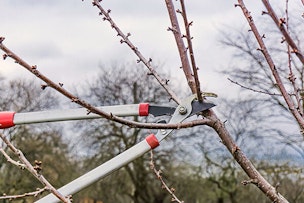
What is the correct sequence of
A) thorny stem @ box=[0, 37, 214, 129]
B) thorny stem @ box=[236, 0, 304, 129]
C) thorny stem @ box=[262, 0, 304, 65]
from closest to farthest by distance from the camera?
thorny stem @ box=[262, 0, 304, 65]
thorny stem @ box=[0, 37, 214, 129]
thorny stem @ box=[236, 0, 304, 129]

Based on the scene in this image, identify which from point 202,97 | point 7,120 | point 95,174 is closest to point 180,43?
point 202,97

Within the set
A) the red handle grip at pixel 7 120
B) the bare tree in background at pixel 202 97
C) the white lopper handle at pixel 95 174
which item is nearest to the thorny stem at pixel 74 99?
the bare tree in background at pixel 202 97

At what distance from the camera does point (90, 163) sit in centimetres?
1641

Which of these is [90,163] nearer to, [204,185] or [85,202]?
[85,202]

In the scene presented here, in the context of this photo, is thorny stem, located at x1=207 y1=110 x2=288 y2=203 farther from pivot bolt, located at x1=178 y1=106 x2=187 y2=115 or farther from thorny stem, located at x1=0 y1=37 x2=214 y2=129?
pivot bolt, located at x1=178 y1=106 x2=187 y2=115

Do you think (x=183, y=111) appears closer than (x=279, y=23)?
No

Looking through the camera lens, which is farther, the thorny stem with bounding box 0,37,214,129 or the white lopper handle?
the white lopper handle

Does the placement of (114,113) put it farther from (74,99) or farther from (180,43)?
(74,99)

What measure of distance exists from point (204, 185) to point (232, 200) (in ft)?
3.63

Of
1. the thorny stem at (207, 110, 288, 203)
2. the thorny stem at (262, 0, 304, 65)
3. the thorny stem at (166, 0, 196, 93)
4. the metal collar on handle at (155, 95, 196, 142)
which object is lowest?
the thorny stem at (207, 110, 288, 203)

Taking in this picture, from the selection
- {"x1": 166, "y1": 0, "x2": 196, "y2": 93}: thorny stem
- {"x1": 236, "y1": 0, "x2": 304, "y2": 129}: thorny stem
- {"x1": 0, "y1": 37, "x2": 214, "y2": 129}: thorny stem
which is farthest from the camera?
{"x1": 166, "y1": 0, "x2": 196, "y2": 93}: thorny stem

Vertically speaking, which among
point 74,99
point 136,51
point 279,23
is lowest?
point 279,23

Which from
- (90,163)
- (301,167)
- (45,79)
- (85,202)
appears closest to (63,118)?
(45,79)

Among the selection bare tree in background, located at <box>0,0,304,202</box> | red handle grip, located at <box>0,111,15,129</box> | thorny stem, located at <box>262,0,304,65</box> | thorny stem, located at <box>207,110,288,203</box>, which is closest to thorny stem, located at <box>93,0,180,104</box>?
bare tree in background, located at <box>0,0,304,202</box>
